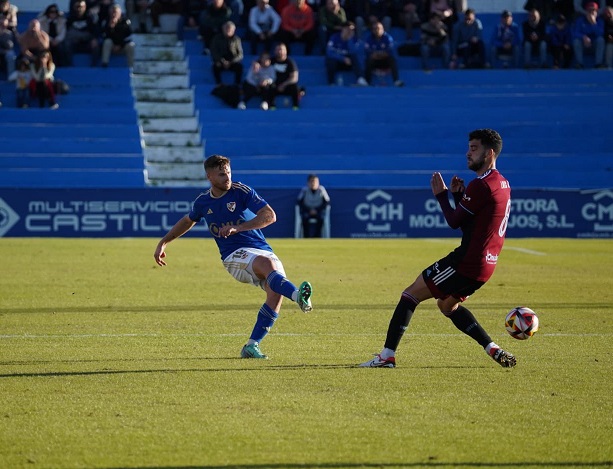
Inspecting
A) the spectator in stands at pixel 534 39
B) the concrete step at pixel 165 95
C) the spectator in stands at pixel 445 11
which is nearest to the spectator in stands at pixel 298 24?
the concrete step at pixel 165 95

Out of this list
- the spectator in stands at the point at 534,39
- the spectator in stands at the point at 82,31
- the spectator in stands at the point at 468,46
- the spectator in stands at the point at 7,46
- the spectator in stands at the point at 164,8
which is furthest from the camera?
the spectator in stands at the point at 164,8

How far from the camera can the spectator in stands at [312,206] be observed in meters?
26.2

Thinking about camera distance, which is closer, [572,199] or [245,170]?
[572,199]

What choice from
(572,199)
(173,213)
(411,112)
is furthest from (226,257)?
(411,112)

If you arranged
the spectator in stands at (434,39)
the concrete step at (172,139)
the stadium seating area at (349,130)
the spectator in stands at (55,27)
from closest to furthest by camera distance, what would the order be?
the stadium seating area at (349,130) → the concrete step at (172,139) → the spectator in stands at (55,27) → the spectator in stands at (434,39)

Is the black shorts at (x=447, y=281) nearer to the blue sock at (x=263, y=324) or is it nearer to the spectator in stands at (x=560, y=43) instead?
the blue sock at (x=263, y=324)

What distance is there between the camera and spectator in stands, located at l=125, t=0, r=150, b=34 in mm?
34625

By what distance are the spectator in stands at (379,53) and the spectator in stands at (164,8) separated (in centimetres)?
590

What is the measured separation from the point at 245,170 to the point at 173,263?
10.6 metres

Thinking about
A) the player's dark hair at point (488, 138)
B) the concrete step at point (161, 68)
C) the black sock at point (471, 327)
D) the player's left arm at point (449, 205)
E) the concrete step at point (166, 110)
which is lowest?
the concrete step at point (166, 110)

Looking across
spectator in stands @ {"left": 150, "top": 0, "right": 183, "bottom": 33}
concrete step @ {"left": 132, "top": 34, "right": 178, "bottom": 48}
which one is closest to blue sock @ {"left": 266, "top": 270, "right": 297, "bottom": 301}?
concrete step @ {"left": 132, "top": 34, "right": 178, "bottom": 48}

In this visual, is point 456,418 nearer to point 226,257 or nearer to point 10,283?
point 226,257

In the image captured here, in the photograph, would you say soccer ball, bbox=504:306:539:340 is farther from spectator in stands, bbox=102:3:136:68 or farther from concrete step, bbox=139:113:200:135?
spectator in stands, bbox=102:3:136:68

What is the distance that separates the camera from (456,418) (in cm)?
673
